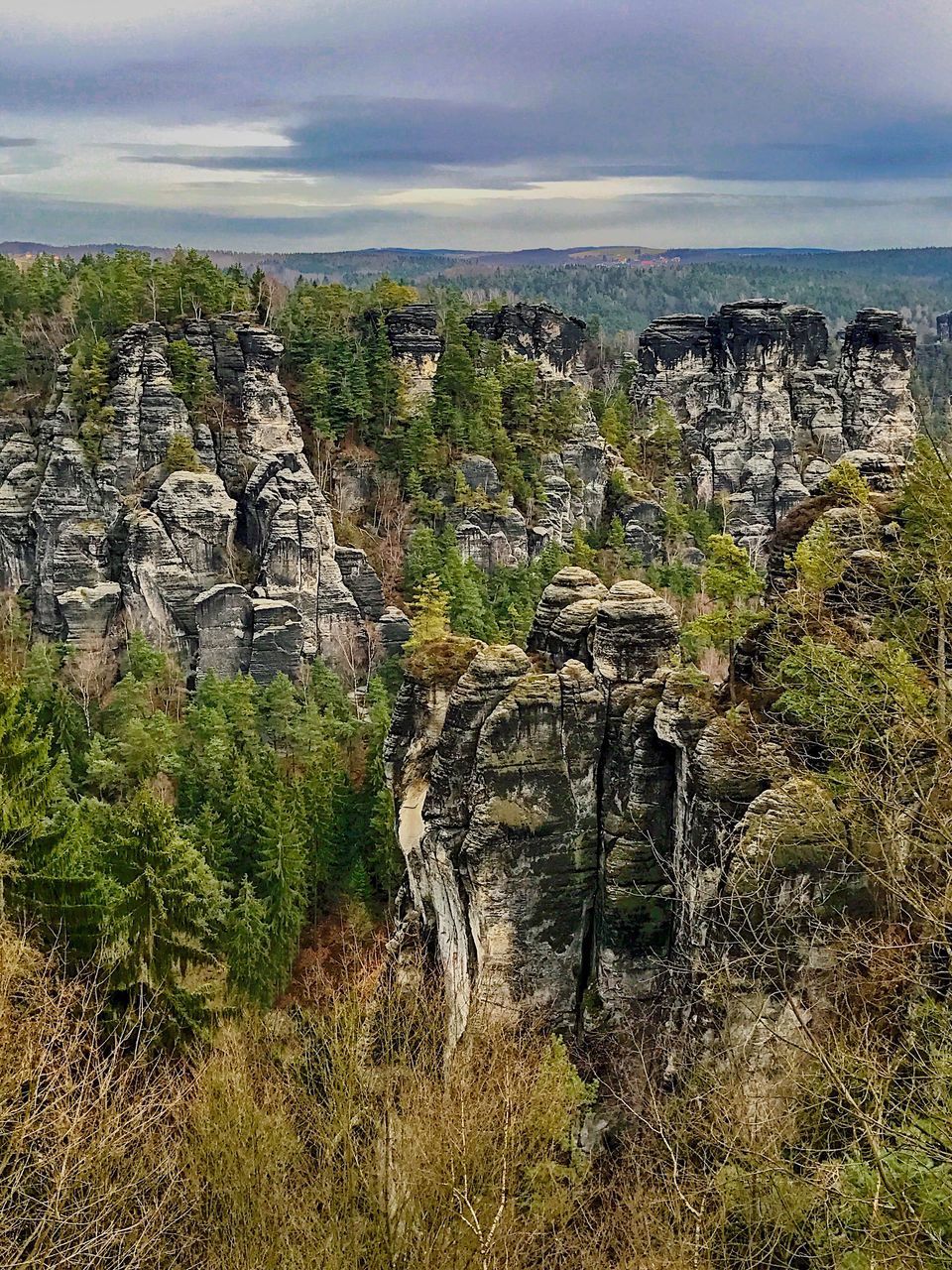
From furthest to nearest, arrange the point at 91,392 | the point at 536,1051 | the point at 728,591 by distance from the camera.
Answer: the point at 91,392
the point at 728,591
the point at 536,1051

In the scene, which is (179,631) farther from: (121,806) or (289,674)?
(121,806)

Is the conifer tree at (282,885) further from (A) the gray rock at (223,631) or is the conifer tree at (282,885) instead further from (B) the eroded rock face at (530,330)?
(B) the eroded rock face at (530,330)

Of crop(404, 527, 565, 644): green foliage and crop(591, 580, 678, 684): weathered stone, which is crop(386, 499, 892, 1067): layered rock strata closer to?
crop(591, 580, 678, 684): weathered stone

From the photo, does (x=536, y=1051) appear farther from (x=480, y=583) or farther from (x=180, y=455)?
(x=180, y=455)

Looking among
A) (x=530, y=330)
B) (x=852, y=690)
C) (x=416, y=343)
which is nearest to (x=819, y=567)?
(x=852, y=690)

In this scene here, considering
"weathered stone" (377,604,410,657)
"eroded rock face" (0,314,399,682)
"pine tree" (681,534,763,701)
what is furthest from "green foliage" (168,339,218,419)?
"pine tree" (681,534,763,701)

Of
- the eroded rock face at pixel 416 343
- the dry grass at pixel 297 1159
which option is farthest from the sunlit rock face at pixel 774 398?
the dry grass at pixel 297 1159
